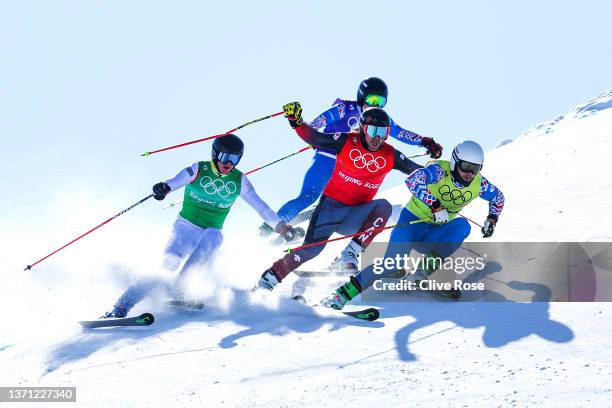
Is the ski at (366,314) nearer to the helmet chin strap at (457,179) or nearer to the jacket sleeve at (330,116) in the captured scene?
the helmet chin strap at (457,179)

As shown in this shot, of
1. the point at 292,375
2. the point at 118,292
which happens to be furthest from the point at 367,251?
the point at 292,375

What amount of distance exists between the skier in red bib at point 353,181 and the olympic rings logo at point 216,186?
0.95 m

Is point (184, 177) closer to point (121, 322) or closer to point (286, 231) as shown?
point (286, 231)

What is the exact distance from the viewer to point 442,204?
786 centimetres

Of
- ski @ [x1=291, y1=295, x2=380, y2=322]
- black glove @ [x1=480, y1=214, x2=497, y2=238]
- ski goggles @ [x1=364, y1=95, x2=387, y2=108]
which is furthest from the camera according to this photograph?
ski goggles @ [x1=364, y1=95, x2=387, y2=108]

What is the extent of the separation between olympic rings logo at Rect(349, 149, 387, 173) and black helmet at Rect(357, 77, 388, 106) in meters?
1.68

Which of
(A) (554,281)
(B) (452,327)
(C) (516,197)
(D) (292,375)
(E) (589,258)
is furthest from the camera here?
(C) (516,197)

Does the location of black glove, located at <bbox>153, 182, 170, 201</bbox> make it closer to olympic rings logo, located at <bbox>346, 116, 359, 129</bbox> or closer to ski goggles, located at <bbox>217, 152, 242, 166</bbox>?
ski goggles, located at <bbox>217, 152, 242, 166</bbox>

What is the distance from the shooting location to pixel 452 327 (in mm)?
6258

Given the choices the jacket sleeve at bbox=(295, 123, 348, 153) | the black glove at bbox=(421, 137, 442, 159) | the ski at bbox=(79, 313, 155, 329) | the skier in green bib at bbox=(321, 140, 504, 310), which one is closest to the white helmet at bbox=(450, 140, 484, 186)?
the skier in green bib at bbox=(321, 140, 504, 310)

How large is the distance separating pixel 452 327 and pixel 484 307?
795 millimetres

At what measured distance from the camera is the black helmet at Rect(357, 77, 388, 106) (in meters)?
9.60

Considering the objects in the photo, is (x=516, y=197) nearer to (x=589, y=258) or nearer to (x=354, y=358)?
(x=589, y=258)

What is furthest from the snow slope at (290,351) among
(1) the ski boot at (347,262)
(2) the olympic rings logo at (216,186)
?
(2) the olympic rings logo at (216,186)
